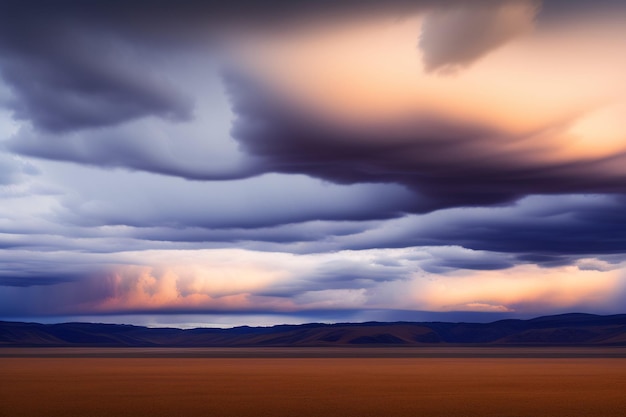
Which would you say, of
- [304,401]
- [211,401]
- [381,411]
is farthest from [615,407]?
[211,401]

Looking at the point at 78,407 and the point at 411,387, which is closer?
the point at 78,407

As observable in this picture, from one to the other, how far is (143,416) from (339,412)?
1018cm

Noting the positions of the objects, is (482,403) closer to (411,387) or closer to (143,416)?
(411,387)

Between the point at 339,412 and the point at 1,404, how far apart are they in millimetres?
21339

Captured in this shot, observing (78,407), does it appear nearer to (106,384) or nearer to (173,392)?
(173,392)

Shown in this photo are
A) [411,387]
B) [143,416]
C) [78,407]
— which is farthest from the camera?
[411,387]

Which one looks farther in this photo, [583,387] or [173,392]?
[583,387]

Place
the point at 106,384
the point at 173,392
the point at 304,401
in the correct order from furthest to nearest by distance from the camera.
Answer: the point at 106,384 → the point at 173,392 → the point at 304,401

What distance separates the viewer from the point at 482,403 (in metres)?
47.0

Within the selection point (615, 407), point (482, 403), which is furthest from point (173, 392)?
point (615, 407)

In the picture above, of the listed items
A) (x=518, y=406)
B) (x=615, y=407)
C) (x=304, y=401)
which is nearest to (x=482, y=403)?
(x=518, y=406)

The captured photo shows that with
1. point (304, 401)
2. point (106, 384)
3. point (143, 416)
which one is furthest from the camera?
point (106, 384)

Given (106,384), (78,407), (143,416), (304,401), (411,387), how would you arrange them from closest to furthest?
1. (143,416)
2. (78,407)
3. (304,401)
4. (411,387)
5. (106,384)

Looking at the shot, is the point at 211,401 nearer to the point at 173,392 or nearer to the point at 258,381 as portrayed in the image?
the point at 173,392
